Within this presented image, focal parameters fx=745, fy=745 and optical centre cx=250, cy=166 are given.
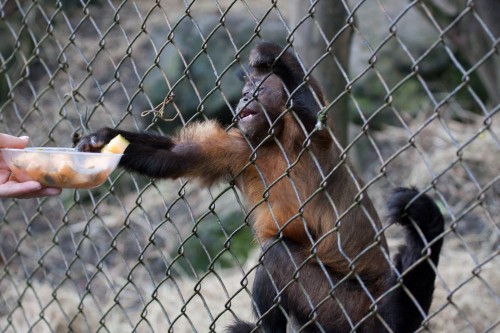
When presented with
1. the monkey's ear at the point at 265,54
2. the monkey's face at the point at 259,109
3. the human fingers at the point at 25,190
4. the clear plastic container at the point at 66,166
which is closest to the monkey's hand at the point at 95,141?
the human fingers at the point at 25,190

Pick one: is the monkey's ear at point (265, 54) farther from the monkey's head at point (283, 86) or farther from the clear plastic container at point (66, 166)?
the clear plastic container at point (66, 166)

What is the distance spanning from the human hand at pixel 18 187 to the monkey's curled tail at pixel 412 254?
62.3 inches

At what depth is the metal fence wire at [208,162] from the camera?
208 inches

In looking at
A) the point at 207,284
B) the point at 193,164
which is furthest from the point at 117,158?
the point at 207,284

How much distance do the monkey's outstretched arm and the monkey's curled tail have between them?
1.23m

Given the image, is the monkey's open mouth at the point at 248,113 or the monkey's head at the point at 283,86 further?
the monkey's open mouth at the point at 248,113

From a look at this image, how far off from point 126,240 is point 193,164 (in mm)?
4855

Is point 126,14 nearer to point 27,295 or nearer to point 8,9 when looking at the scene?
point 8,9

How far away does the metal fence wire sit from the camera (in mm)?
5285

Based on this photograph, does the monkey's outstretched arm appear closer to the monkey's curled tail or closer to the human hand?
the human hand

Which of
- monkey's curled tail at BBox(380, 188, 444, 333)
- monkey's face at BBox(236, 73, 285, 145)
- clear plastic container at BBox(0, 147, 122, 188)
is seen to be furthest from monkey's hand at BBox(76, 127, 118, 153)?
monkey's curled tail at BBox(380, 188, 444, 333)

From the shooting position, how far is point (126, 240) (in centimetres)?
885

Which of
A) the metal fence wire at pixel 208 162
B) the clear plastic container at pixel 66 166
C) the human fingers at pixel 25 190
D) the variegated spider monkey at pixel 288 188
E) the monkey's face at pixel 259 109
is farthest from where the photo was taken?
the metal fence wire at pixel 208 162

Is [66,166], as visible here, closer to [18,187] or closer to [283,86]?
[18,187]
